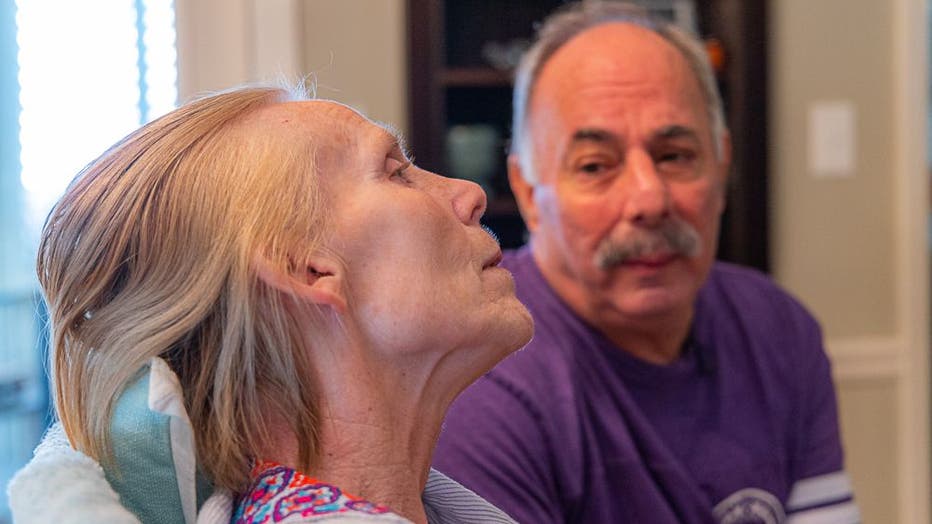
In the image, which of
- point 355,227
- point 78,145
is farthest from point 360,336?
point 78,145

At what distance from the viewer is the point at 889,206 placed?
→ 281 cm

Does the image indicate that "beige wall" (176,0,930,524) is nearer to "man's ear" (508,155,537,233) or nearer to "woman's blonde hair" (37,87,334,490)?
"man's ear" (508,155,537,233)

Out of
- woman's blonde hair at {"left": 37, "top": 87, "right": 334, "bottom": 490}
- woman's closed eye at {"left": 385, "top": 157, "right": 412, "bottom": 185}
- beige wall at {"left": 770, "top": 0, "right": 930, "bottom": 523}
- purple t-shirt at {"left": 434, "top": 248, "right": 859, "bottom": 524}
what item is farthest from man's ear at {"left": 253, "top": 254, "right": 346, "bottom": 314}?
beige wall at {"left": 770, "top": 0, "right": 930, "bottom": 523}

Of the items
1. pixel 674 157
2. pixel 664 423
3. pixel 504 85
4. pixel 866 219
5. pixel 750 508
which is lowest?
pixel 750 508

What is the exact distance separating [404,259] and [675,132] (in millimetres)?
711

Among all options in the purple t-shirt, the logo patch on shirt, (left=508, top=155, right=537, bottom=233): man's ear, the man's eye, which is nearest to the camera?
the purple t-shirt

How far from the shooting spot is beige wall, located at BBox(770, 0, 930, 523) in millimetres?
2756

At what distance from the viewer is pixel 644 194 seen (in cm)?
140

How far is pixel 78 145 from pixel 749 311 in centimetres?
247

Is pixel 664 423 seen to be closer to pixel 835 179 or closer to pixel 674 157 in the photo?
pixel 674 157

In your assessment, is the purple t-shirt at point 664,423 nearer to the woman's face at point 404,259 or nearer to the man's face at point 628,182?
the man's face at point 628,182

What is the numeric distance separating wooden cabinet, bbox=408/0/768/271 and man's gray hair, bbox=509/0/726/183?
40.5 inches

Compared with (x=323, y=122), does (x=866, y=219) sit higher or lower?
lower

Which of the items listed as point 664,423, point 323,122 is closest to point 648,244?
point 664,423
